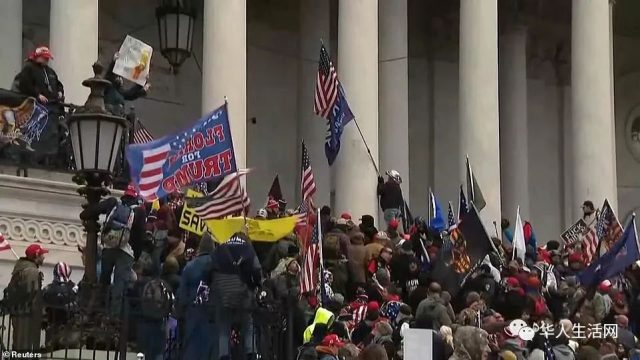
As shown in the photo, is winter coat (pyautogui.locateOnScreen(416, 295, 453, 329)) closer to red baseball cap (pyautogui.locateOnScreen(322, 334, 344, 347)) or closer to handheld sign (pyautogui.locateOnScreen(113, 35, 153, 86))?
red baseball cap (pyautogui.locateOnScreen(322, 334, 344, 347))

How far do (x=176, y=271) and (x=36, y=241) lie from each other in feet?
8.24

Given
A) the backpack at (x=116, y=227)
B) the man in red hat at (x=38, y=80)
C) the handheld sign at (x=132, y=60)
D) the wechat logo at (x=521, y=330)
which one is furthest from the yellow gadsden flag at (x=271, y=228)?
the wechat logo at (x=521, y=330)

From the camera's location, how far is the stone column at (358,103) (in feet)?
96.5

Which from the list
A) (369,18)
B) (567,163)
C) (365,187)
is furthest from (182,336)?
(567,163)

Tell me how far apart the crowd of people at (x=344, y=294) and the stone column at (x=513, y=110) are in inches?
490

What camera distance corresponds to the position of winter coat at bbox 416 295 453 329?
61.5 feet

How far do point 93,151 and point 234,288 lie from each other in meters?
3.73

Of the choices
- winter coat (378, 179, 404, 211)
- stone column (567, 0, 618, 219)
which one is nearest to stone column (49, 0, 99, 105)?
winter coat (378, 179, 404, 211)

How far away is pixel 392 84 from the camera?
3412cm

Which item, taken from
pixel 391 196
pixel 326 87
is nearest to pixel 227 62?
pixel 326 87

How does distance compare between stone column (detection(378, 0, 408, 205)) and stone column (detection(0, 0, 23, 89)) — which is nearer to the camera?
stone column (detection(0, 0, 23, 89))

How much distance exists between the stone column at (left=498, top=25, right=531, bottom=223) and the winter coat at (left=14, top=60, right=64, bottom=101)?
67.8 ft

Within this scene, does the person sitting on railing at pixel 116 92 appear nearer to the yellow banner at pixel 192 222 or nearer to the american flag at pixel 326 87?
Answer: the yellow banner at pixel 192 222

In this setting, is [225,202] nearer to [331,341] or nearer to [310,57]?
[331,341]
